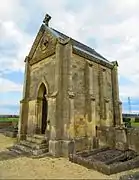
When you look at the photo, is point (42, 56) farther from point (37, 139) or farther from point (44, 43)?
point (37, 139)

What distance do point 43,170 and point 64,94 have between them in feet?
16.1

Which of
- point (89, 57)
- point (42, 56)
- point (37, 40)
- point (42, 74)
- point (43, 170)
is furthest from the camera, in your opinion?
point (37, 40)

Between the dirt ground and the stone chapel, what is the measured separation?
5.42ft

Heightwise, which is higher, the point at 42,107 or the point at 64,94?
the point at 64,94

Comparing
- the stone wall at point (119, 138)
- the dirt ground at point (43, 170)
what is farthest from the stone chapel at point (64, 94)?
the dirt ground at point (43, 170)

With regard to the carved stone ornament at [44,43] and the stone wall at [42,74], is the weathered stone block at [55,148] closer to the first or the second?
the stone wall at [42,74]

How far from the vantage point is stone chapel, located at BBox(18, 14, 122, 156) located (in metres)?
10.6

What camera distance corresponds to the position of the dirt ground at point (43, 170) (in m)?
6.45

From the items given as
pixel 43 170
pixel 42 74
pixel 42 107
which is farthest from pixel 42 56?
pixel 43 170

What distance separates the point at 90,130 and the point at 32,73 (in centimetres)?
707

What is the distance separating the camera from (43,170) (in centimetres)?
721

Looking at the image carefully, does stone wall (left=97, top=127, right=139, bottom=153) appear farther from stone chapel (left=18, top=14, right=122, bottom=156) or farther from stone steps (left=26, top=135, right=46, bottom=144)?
stone steps (left=26, top=135, right=46, bottom=144)

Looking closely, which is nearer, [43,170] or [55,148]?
[43,170]

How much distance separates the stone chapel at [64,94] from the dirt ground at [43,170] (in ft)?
5.42
